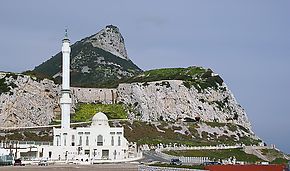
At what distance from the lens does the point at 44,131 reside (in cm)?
9238

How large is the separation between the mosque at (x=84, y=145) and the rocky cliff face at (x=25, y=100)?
742 inches

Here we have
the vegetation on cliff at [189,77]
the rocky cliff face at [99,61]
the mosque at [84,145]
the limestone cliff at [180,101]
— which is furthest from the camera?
the rocky cliff face at [99,61]

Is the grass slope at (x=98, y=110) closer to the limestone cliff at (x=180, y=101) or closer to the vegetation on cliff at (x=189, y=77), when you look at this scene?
the limestone cliff at (x=180, y=101)

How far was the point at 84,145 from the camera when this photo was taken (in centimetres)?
7700

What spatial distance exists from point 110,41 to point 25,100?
3070 inches

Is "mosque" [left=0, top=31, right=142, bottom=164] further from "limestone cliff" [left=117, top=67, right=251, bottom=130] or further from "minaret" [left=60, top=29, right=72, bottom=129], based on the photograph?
"limestone cliff" [left=117, top=67, right=251, bottom=130]

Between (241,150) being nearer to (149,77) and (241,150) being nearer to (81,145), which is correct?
(81,145)

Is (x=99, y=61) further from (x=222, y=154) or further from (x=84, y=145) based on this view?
(x=84, y=145)

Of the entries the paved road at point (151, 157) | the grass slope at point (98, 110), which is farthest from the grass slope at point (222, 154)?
the grass slope at point (98, 110)

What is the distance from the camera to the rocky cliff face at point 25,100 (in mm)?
96875

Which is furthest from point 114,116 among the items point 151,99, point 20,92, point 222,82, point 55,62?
point 55,62

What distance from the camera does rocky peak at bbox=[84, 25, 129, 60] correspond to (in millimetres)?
172375

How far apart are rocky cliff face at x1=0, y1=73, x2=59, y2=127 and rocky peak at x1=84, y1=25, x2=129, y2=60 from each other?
68.1 m

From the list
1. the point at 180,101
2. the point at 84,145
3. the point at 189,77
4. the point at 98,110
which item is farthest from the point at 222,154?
the point at 189,77
